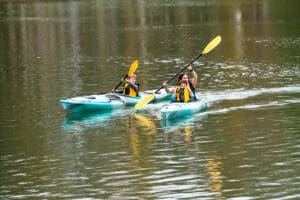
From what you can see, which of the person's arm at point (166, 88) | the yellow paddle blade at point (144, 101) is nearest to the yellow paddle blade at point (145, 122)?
the yellow paddle blade at point (144, 101)

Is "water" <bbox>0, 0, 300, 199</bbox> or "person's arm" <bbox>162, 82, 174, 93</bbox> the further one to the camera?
"person's arm" <bbox>162, 82, 174, 93</bbox>

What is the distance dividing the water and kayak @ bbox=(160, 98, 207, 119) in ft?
1.26

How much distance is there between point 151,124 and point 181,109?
5.06 feet

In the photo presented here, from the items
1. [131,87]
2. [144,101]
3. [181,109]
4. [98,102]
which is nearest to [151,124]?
[181,109]

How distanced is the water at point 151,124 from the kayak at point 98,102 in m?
0.54

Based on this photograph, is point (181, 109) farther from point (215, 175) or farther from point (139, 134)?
point (215, 175)

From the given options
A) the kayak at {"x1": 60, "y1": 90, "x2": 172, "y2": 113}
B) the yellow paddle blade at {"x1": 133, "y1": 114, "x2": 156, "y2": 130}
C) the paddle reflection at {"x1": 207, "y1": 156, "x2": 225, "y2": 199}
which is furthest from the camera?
the kayak at {"x1": 60, "y1": 90, "x2": 172, "y2": 113}

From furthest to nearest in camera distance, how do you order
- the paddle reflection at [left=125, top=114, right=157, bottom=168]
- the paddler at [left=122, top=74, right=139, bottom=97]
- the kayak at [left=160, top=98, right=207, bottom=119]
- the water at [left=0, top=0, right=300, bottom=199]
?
the paddler at [left=122, top=74, right=139, bottom=97] → the kayak at [left=160, top=98, right=207, bottom=119] → the paddle reflection at [left=125, top=114, right=157, bottom=168] → the water at [left=0, top=0, right=300, bottom=199]

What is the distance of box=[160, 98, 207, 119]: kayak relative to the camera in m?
27.9

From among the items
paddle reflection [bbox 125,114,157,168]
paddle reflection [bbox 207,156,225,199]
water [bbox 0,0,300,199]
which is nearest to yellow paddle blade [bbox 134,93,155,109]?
water [bbox 0,0,300,199]

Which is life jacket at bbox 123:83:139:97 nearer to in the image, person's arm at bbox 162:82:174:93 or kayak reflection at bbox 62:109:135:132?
kayak reflection at bbox 62:109:135:132

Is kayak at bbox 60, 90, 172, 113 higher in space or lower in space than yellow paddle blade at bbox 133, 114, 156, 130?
higher

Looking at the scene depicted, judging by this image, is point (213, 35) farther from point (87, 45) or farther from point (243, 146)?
point (243, 146)

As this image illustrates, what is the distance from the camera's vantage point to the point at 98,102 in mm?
29938
